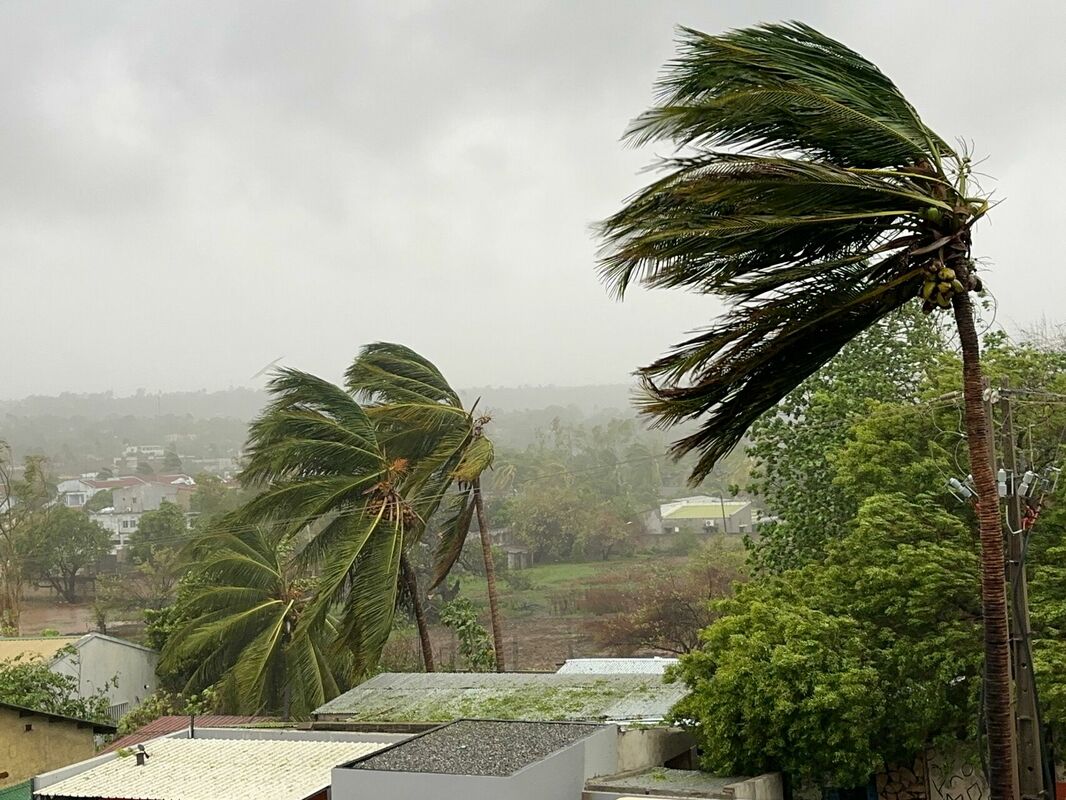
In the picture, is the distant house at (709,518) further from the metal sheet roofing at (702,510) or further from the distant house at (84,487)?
the distant house at (84,487)

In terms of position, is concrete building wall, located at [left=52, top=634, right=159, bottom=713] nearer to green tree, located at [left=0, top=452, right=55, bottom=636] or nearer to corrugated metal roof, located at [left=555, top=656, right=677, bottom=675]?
corrugated metal roof, located at [left=555, top=656, right=677, bottom=675]

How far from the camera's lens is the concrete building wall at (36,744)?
17.5 m

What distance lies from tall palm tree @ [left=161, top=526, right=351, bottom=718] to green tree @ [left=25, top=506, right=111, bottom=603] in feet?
127

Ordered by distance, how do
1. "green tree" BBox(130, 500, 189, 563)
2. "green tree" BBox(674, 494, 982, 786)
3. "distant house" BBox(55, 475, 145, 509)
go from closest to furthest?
"green tree" BBox(674, 494, 982, 786)
"green tree" BBox(130, 500, 189, 563)
"distant house" BBox(55, 475, 145, 509)

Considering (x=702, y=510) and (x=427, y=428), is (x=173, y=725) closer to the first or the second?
(x=427, y=428)

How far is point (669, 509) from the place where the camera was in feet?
282

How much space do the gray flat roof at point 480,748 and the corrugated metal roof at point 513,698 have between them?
3.15 feet

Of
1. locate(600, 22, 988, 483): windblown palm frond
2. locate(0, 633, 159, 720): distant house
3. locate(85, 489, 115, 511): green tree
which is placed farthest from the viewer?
locate(85, 489, 115, 511): green tree

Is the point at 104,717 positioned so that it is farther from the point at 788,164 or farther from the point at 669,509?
the point at 669,509

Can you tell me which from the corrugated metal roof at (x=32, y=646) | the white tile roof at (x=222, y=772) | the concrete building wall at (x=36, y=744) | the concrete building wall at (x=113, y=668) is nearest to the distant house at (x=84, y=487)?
the corrugated metal roof at (x=32, y=646)

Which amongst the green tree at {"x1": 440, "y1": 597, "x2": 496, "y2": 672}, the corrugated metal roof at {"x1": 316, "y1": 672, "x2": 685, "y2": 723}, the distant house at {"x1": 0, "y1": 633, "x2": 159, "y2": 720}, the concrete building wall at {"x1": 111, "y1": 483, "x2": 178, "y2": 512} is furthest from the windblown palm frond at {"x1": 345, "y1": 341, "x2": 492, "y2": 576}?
the concrete building wall at {"x1": 111, "y1": 483, "x2": 178, "y2": 512}

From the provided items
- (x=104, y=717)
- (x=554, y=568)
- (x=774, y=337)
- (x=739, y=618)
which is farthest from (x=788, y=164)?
(x=554, y=568)

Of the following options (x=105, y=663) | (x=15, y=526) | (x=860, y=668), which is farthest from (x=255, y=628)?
(x=15, y=526)

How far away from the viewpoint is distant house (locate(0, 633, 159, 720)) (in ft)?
104
